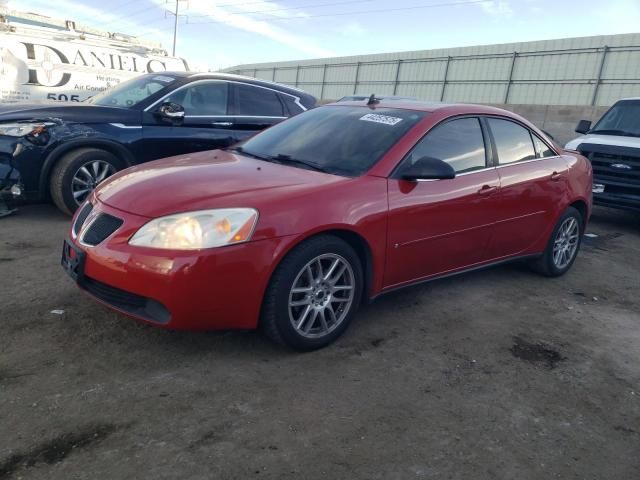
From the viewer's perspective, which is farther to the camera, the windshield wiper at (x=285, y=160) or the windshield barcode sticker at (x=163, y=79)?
the windshield barcode sticker at (x=163, y=79)

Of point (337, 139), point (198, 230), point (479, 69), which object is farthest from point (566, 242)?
point (479, 69)

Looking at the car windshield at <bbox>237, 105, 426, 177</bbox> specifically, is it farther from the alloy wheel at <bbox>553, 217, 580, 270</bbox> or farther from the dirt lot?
the alloy wheel at <bbox>553, 217, 580, 270</bbox>

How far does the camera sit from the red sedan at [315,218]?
2914 mm

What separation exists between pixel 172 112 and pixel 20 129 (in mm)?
1544

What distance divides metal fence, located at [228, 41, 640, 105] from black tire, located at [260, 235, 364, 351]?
16.2 meters

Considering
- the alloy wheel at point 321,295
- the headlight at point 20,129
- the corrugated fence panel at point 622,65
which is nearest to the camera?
the alloy wheel at point 321,295

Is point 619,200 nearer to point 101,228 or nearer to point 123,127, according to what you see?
point 123,127

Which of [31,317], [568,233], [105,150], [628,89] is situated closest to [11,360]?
[31,317]

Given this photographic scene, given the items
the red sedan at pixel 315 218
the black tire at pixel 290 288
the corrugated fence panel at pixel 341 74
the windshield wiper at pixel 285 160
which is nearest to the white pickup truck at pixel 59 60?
the windshield wiper at pixel 285 160

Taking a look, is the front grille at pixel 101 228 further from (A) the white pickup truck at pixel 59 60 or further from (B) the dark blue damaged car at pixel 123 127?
(A) the white pickup truck at pixel 59 60

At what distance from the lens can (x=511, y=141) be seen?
4.54 meters

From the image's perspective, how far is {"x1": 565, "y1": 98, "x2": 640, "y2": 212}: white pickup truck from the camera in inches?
299

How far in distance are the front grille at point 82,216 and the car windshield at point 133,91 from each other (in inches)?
124

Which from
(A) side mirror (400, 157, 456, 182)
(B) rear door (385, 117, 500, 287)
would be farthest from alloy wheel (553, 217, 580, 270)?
(A) side mirror (400, 157, 456, 182)
